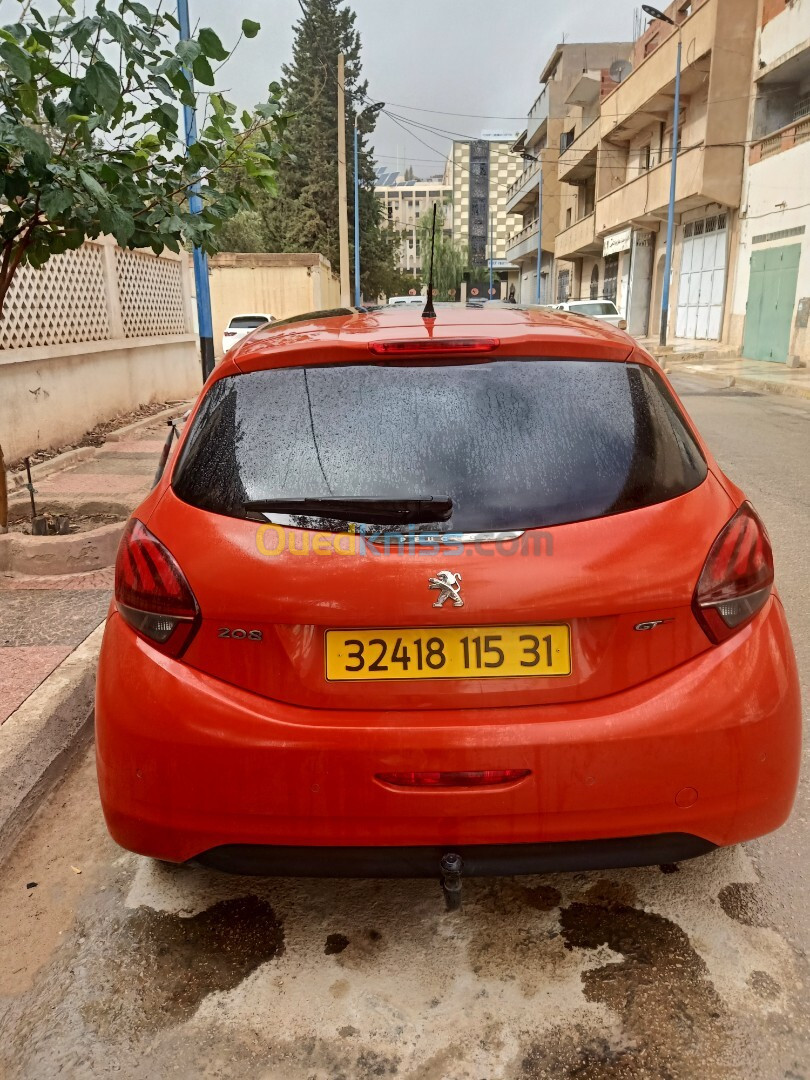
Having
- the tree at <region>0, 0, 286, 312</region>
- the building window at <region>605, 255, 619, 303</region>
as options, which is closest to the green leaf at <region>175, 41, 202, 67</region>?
the tree at <region>0, 0, 286, 312</region>

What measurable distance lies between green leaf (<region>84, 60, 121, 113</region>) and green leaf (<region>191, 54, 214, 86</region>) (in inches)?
14.3

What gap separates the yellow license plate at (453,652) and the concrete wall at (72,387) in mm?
7165

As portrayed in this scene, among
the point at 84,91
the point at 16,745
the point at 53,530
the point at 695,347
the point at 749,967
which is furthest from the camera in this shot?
the point at 695,347

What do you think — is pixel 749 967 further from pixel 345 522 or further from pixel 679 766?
pixel 345 522

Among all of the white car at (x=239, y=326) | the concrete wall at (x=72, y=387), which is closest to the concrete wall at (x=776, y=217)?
the white car at (x=239, y=326)

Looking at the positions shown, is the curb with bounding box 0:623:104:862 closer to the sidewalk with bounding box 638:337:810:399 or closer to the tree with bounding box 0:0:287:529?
the tree with bounding box 0:0:287:529

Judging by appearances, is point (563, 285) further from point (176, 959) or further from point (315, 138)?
point (176, 959)

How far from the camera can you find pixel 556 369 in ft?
7.11

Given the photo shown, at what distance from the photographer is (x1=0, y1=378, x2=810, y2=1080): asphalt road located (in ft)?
6.15

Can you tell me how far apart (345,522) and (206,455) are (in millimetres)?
466

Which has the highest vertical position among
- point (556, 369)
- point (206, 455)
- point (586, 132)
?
point (586, 132)

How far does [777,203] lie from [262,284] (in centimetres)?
1952

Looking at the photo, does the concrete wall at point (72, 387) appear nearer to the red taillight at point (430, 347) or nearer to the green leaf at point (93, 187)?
the green leaf at point (93, 187)

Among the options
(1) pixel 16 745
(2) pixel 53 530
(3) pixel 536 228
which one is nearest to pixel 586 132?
(3) pixel 536 228
